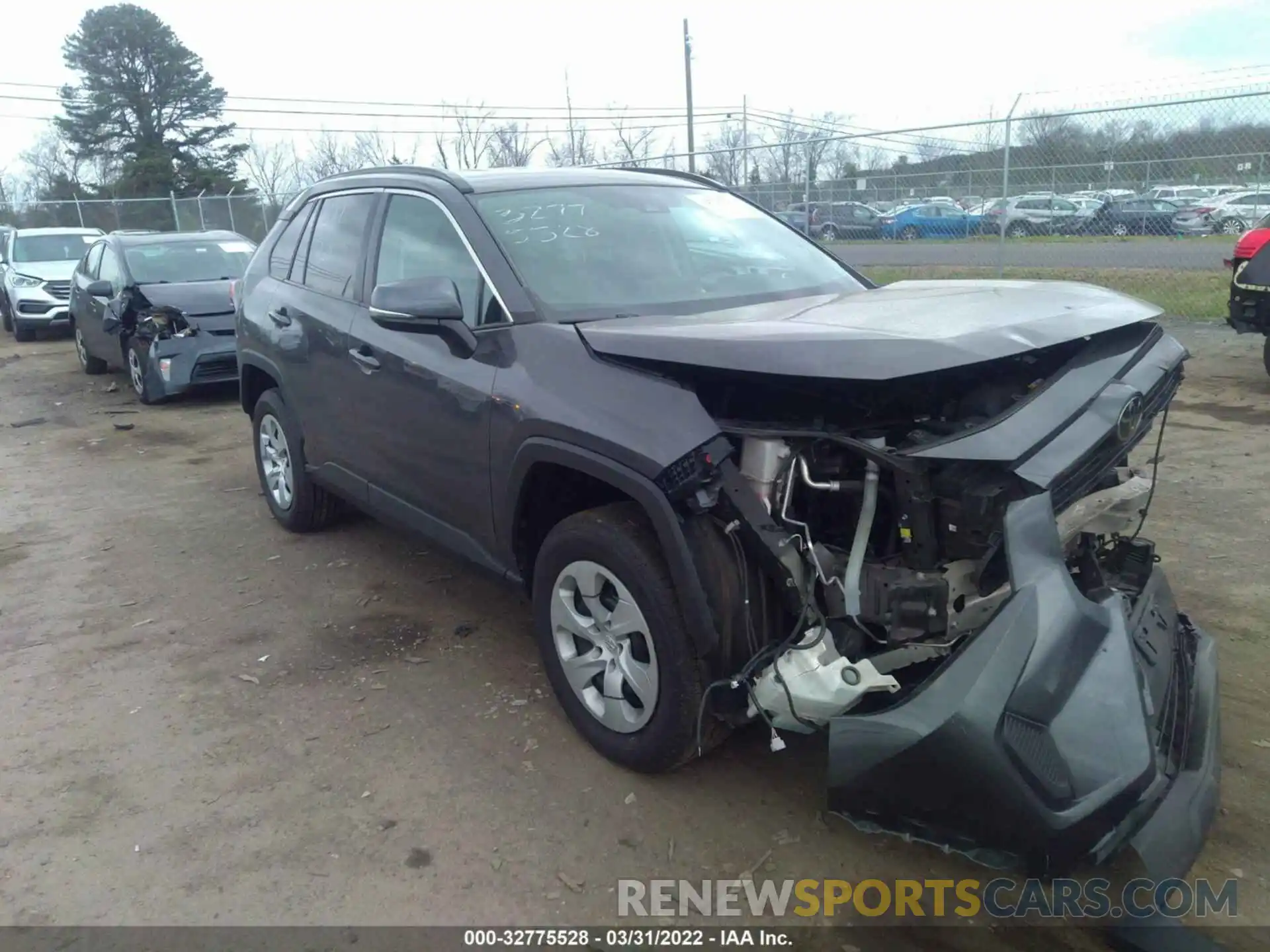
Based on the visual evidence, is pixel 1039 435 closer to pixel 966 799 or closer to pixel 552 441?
pixel 966 799

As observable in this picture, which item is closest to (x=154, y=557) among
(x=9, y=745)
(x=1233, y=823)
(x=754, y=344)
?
(x=9, y=745)

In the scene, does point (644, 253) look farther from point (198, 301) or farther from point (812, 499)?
point (198, 301)

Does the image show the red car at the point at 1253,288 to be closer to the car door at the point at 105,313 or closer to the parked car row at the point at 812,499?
the parked car row at the point at 812,499

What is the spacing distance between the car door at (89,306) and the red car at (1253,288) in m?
10.7

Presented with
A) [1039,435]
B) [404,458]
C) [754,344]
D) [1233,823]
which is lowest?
[1233,823]

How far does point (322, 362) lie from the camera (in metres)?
4.57

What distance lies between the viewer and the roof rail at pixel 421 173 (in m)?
3.90

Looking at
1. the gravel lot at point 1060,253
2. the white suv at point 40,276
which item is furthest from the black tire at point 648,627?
the white suv at point 40,276

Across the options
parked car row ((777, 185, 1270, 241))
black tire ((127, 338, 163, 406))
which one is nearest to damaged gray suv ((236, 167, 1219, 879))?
black tire ((127, 338, 163, 406))

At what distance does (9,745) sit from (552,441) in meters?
2.37

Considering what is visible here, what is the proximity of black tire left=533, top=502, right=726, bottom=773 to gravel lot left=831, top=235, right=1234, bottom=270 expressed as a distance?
33.0ft

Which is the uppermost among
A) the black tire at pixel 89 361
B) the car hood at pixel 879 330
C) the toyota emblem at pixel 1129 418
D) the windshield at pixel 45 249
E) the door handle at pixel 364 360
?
the windshield at pixel 45 249

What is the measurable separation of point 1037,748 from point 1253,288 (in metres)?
7.06

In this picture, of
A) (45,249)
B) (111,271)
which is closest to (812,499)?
(111,271)
